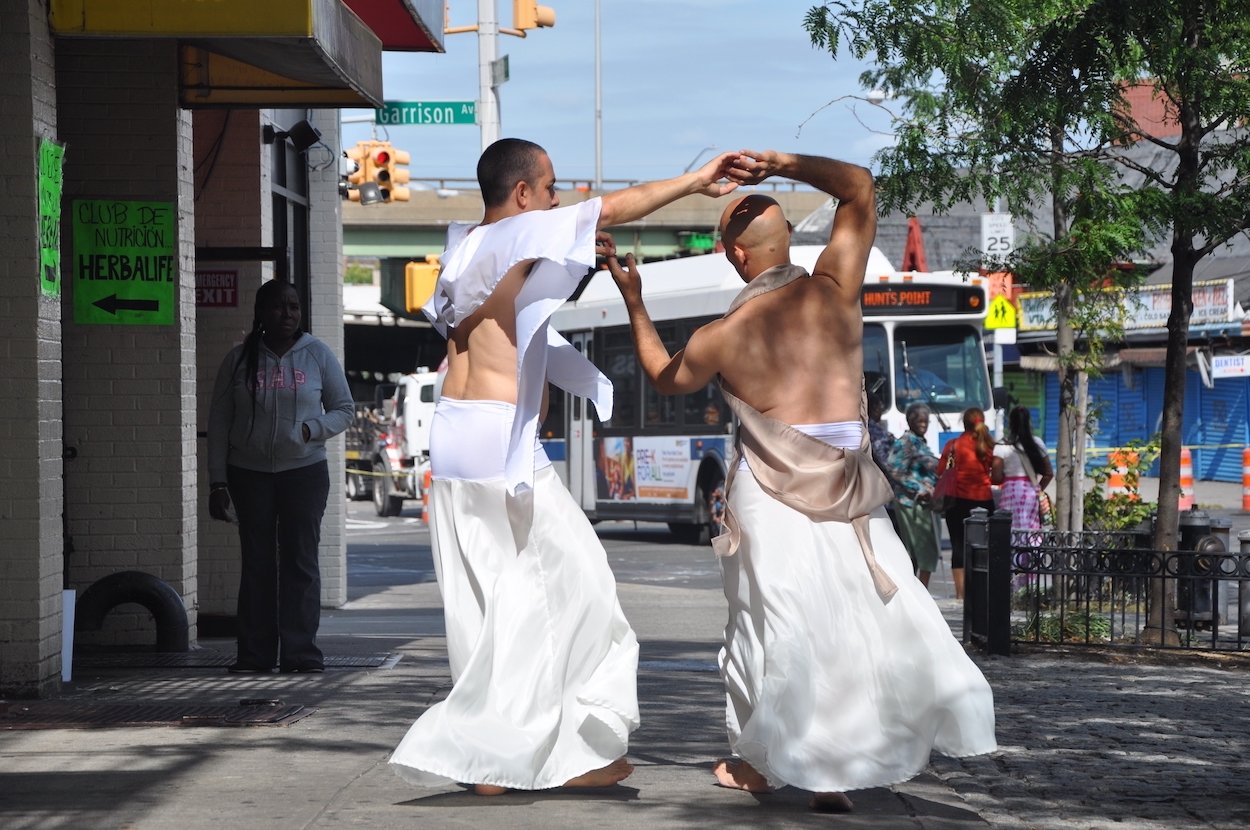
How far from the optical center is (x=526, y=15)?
2139 cm

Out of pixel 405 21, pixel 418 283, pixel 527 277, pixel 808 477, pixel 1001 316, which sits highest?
pixel 405 21

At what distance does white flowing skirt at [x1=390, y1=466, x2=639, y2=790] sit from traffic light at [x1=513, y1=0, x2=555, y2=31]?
645 inches

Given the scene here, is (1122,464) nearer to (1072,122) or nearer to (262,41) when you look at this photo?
(1072,122)

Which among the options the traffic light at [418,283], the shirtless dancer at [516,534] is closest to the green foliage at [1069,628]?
the shirtless dancer at [516,534]

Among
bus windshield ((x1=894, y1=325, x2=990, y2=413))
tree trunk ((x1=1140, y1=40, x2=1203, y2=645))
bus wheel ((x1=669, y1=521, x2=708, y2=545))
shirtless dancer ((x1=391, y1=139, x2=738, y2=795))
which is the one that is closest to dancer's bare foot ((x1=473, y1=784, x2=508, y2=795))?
shirtless dancer ((x1=391, y1=139, x2=738, y2=795))

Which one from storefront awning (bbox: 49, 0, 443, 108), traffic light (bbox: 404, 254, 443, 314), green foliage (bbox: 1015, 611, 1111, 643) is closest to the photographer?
storefront awning (bbox: 49, 0, 443, 108)

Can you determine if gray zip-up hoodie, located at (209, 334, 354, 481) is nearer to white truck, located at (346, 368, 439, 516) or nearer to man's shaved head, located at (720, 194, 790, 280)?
man's shaved head, located at (720, 194, 790, 280)

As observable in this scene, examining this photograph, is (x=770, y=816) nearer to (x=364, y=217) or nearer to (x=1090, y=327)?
(x=1090, y=327)

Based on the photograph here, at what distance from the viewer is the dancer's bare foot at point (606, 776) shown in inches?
220

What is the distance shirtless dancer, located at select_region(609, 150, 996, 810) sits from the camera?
5234 mm

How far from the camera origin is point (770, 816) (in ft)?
17.6

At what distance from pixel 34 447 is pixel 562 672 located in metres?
3.14

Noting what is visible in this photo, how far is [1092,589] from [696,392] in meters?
8.15

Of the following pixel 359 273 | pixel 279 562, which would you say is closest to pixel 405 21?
pixel 279 562
